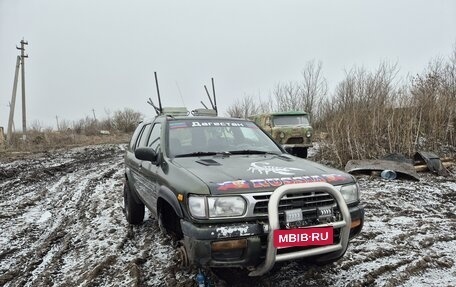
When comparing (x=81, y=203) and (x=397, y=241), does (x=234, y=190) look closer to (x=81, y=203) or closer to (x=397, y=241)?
(x=397, y=241)

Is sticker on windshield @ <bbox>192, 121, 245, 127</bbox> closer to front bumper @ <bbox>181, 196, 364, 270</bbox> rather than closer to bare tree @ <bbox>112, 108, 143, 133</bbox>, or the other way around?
front bumper @ <bbox>181, 196, 364, 270</bbox>

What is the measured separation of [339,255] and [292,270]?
0.71 metres

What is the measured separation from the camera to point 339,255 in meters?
2.86

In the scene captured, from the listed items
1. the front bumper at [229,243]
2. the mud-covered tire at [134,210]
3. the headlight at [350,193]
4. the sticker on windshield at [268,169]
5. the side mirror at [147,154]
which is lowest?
the mud-covered tire at [134,210]

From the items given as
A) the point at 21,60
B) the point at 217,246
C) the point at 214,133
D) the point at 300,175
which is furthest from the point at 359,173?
the point at 21,60

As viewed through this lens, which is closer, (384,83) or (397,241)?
(397,241)

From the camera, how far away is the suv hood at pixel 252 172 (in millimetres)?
2660

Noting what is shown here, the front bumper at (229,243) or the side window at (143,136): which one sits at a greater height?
the side window at (143,136)

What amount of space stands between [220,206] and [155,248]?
6.32 feet

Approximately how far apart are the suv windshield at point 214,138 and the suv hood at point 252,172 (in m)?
0.21

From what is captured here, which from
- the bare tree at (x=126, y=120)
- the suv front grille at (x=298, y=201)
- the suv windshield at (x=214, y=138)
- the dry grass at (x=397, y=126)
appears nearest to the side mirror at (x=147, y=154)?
the suv windshield at (x=214, y=138)

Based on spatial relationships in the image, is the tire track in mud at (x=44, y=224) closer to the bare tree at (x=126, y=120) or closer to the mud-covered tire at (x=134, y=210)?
the mud-covered tire at (x=134, y=210)

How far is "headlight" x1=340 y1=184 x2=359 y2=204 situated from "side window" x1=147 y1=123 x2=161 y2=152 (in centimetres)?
203

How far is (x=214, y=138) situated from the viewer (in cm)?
398
